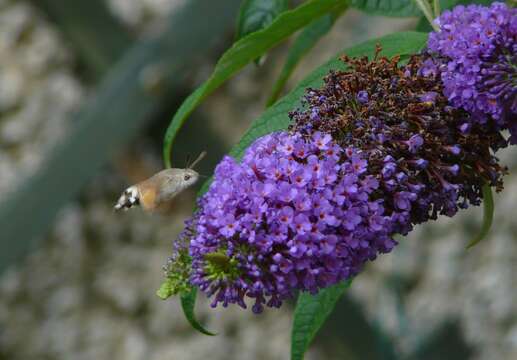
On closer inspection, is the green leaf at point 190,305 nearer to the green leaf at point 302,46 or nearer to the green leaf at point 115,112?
the green leaf at point 302,46

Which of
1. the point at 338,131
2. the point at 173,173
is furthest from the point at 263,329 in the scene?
the point at 338,131

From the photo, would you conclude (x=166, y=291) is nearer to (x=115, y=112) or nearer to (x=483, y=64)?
(x=483, y=64)

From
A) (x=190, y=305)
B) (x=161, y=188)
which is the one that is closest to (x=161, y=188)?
(x=161, y=188)

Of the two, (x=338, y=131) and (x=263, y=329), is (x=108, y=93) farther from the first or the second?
(x=338, y=131)

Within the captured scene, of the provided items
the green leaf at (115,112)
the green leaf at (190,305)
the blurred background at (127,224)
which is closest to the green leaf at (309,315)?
the green leaf at (190,305)

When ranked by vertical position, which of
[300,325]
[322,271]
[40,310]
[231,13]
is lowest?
[40,310]

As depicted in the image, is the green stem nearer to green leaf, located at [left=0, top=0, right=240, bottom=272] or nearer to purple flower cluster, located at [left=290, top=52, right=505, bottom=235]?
purple flower cluster, located at [left=290, top=52, right=505, bottom=235]
